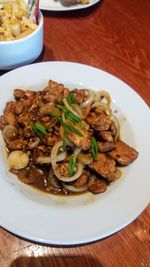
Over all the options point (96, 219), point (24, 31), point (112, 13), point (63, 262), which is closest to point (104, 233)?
point (96, 219)

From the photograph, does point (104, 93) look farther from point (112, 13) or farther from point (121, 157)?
point (112, 13)

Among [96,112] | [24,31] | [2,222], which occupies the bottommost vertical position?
[2,222]

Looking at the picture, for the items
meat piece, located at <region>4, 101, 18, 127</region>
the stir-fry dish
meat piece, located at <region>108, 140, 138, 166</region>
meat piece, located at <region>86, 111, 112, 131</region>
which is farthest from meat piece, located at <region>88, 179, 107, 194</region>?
meat piece, located at <region>4, 101, 18, 127</region>

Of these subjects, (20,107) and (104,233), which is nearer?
(104,233)

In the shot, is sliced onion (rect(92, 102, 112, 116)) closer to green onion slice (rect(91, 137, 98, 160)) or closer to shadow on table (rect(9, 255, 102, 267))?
green onion slice (rect(91, 137, 98, 160))

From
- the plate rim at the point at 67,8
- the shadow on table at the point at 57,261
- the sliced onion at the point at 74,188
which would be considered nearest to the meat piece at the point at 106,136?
the sliced onion at the point at 74,188

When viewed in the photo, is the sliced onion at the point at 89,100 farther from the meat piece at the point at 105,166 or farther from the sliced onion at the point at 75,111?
the meat piece at the point at 105,166

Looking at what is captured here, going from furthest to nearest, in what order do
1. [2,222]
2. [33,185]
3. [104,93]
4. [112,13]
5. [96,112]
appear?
[112,13]
[104,93]
[96,112]
[33,185]
[2,222]
